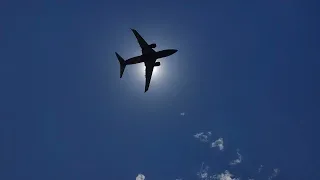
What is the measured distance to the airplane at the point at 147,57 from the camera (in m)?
128

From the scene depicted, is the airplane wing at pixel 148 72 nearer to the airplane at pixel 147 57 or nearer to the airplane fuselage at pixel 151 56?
the airplane at pixel 147 57

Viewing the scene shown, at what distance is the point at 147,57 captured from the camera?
12950cm

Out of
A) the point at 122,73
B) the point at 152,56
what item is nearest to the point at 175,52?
the point at 152,56

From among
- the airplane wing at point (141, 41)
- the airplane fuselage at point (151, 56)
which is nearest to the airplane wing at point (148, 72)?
the airplane fuselage at point (151, 56)

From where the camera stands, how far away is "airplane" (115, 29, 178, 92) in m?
128

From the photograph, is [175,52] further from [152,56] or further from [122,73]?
[122,73]

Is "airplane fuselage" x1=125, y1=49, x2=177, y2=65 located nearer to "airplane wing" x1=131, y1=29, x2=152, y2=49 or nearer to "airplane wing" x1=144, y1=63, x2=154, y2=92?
"airplane wing" x1=144, y1=63, x2=154, y2=92

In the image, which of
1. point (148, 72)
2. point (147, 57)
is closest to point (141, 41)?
point (147, 57)

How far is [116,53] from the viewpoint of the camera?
13562cm

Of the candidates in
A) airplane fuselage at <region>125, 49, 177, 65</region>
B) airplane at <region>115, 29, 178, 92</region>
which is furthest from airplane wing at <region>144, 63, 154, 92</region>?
airplane fuselage at <region>125, 49, 177, 65</region>

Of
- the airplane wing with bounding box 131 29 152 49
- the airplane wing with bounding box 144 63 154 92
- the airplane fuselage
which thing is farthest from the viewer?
the airplane wing with bounding box 144 63 154 92

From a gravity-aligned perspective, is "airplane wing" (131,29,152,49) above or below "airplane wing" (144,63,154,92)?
above

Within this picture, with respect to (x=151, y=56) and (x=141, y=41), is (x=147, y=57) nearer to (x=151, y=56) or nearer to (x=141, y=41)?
(x=151, y=56)

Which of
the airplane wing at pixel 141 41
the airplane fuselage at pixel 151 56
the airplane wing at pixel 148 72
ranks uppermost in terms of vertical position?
the airplane wing at pixel 141 41
